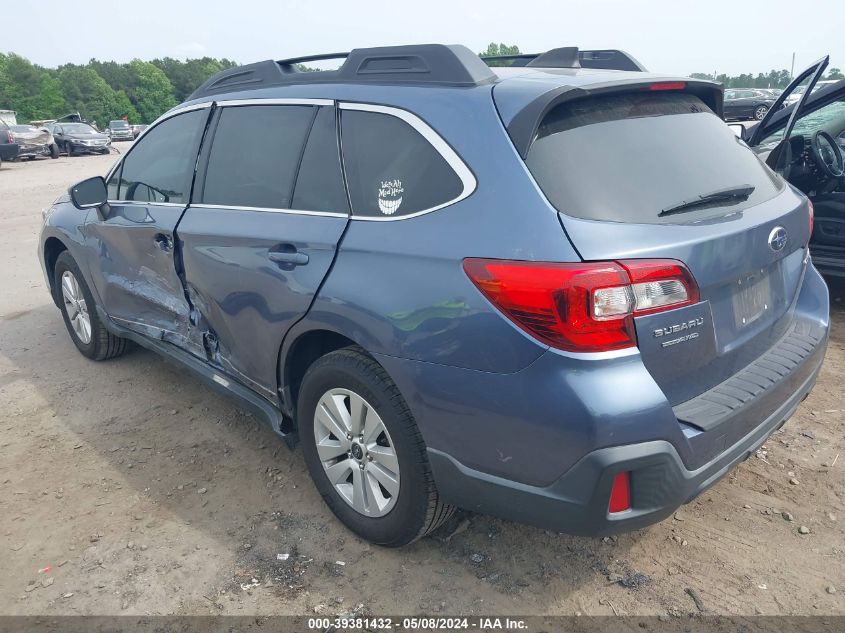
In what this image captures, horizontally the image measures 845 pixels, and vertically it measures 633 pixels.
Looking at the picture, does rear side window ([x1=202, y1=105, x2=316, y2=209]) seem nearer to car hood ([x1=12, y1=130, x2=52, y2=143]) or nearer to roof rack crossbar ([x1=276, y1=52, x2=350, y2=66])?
roof rack crossbar ([x1=276, y1=52, x2=350, y2=66])

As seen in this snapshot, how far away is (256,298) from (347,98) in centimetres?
91

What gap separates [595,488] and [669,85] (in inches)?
62.2

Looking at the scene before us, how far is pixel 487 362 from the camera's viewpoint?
2113 mm

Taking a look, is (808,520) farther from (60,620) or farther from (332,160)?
(60,620)

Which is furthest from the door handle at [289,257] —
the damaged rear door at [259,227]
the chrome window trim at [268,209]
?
the chrome window trim at [268,209]

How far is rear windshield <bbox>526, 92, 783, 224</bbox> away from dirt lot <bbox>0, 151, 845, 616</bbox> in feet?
4.32

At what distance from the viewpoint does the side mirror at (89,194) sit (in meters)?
4.02

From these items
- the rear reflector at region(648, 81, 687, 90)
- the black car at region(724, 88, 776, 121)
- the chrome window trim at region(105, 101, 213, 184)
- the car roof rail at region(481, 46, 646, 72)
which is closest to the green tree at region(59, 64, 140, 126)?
the black car at region(724, 88, 776, 121)

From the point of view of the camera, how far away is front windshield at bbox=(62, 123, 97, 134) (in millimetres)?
28625

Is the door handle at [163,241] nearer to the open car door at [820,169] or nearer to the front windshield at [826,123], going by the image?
the open car door at [820,169]

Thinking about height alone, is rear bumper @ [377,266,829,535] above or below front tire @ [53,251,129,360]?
above

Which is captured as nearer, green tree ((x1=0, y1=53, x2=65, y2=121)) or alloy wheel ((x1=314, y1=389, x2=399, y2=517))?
alloy wheel ((x1=314, y1=389, x2=399, y2=517))

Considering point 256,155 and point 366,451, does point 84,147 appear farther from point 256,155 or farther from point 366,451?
point 366,451

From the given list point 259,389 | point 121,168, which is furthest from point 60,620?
point 121,168
